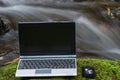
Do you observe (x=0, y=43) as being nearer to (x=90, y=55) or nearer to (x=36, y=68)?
(x=90, y=55)

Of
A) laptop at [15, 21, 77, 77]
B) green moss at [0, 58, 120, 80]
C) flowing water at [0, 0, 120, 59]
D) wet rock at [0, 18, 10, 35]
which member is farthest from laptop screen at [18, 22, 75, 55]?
wet rock at [0, 18, 10, 35]

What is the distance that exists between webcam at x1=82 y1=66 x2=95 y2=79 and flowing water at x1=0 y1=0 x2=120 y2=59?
2290 millimetres

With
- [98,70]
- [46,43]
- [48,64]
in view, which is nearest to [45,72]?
[48,64]

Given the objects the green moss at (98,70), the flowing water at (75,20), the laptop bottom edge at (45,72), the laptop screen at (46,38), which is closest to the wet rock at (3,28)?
the flowing water at (75,20)

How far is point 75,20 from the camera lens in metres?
7.09

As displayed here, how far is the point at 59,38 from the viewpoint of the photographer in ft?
9.62

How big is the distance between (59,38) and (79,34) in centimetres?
327

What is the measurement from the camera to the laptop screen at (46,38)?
2.90m

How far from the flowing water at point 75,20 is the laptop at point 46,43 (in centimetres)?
222

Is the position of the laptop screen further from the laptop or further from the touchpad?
the touchpad

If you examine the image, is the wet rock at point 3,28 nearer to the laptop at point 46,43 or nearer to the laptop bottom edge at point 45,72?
the laptop at point 46,43

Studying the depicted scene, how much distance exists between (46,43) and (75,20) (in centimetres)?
420

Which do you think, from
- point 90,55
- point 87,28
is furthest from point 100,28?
point 90,55

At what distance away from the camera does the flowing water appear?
555 cm
